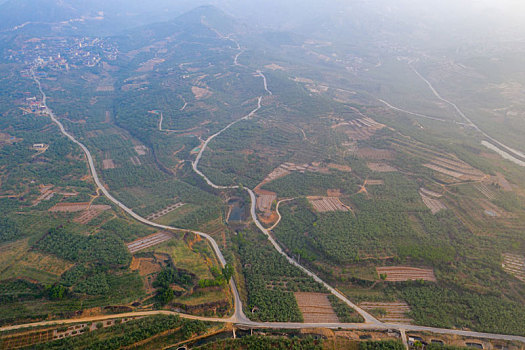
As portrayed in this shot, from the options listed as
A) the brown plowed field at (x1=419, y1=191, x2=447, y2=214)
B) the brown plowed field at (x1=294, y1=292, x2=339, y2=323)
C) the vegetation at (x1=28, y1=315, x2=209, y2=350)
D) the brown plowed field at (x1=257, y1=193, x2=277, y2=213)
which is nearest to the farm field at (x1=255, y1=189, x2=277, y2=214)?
the brown plowed field at (x1=257, y1=193, x2=277, y2=213)

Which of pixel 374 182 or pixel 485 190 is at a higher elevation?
pixel 485 190

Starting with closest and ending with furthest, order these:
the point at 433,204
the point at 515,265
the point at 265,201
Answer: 1. the point at 515,265
2. the point at 433,204
3. the point at 265,201

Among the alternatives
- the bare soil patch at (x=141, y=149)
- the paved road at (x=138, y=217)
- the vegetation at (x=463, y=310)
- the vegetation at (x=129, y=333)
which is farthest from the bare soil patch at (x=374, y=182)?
the bare soil patch at (x=141, y=149)

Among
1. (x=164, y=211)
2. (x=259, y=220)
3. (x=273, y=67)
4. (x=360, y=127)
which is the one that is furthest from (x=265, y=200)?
(x=273, y=67)

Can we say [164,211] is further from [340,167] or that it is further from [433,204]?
[433,204]

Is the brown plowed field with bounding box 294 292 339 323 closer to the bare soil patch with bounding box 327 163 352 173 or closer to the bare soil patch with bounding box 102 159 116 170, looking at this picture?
the bare soil patch with bounding box 327 163 352 173

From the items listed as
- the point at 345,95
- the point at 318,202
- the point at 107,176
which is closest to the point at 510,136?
the point at 345,95
